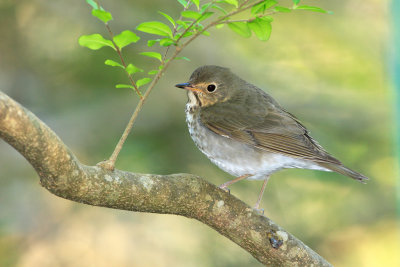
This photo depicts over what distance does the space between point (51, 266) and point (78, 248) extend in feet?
1.48

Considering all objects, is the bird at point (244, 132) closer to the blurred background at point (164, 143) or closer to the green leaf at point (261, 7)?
the blurred background at point (164, 143)

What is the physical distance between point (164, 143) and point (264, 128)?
6.22ft

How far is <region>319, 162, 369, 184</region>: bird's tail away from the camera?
3.92m

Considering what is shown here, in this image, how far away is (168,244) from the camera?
736cm

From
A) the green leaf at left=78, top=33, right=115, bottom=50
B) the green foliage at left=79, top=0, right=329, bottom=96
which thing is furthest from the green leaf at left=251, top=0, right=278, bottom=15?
the green leaf at left=78, top=33, right=115, bottom=50

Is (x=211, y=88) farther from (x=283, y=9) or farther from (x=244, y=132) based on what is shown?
(x=283, y=9)

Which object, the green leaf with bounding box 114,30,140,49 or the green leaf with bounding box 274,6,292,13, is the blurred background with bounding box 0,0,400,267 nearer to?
the green leaf with bounding box 114,30,140,49

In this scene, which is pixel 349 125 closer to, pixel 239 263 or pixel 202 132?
pixel 239 263

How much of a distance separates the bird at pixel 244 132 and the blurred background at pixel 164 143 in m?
1.39

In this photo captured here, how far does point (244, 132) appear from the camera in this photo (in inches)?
174

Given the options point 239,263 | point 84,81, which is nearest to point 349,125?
point 239,263

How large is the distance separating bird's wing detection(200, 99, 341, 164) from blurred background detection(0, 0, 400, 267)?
1.46 metres

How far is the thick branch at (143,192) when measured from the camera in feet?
7.33

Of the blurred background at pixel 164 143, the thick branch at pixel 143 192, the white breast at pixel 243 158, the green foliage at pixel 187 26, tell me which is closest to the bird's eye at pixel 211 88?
the white breast at pixel 243 158
